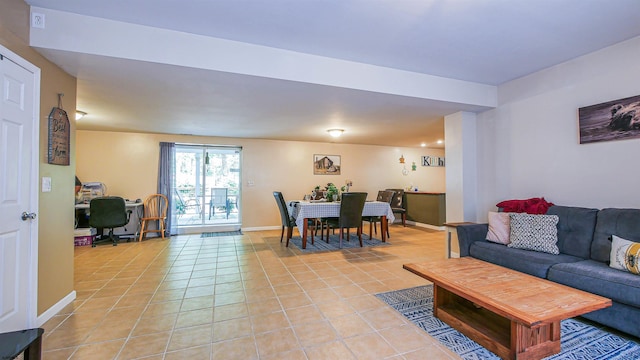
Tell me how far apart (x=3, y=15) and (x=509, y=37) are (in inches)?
151

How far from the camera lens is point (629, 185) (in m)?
2.51

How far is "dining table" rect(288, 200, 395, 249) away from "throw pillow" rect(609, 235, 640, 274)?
3.05 meters

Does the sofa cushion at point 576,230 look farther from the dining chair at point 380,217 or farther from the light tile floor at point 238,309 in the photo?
the dining chair at point 380,217

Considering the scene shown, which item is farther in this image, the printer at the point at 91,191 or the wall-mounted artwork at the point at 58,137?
the printer at the point at 91,191

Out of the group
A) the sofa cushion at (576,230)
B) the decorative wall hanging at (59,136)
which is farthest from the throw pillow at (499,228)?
the decorative wall hanging at (59,136)

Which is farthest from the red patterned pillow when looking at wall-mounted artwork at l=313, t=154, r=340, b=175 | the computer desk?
the computer desk

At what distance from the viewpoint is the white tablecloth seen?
4.46 metres

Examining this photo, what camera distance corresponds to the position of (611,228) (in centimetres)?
235

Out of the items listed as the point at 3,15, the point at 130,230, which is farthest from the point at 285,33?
the point at 130,230

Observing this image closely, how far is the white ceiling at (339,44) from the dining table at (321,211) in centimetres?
151

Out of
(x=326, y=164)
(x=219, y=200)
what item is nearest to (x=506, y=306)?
(x=326, y=164)

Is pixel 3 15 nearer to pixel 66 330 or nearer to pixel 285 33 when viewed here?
pixel 285 33

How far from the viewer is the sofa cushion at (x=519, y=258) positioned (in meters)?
2.36

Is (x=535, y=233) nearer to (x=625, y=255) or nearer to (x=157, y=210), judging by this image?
(x=625, y=255)
